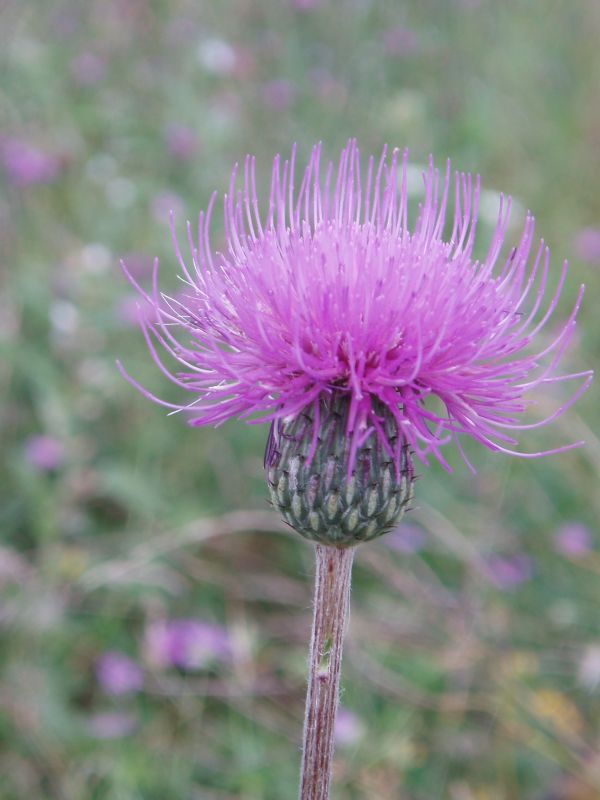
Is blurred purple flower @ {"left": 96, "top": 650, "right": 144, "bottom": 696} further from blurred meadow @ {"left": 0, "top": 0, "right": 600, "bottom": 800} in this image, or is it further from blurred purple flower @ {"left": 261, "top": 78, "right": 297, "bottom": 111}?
blurred purple flower @ {"left": 261, "top": 78, "right": 297, "bottom": 111}

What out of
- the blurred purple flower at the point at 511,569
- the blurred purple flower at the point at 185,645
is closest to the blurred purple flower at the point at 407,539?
the blurred purple flower at the point at 511,569

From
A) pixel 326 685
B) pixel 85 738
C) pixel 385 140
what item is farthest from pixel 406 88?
pixel 326 685

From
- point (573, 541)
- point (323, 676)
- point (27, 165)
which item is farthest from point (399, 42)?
point (323, 676)

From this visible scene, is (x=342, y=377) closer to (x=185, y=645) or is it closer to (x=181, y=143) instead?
(x=185, y=645)

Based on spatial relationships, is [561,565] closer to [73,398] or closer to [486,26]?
[73,398]

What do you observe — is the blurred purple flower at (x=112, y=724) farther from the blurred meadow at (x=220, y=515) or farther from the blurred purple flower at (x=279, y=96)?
the blurred purple flower at (x=279, y=96)
